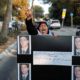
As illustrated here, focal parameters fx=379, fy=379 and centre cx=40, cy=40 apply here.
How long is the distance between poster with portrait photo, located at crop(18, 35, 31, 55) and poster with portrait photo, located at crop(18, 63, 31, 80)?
0.21 metres

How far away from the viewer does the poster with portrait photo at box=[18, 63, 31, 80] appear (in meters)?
6.66

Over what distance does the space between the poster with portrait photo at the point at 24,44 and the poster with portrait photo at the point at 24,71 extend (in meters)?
0.21

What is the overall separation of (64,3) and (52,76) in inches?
3085

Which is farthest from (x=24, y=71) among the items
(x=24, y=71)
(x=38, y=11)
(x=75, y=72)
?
(x=38, y=11)

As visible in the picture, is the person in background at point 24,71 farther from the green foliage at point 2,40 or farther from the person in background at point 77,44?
the green foliage at point 2,40

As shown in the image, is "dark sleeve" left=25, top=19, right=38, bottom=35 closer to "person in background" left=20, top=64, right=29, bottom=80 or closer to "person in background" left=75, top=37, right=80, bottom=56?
"person in background" left=20, top=64, right=29, bottom=80

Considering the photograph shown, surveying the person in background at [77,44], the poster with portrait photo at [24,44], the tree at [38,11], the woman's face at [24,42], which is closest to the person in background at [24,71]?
the poster with portrait photo at [24,44]

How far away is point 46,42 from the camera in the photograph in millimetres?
6602

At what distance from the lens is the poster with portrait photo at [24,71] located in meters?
6.66

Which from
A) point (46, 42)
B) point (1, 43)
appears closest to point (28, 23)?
point (46, 42)

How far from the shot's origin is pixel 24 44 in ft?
21.9

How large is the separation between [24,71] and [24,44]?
48 centimetres

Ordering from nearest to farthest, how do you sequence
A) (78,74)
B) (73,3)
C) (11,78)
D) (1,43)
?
(78,74), (11,78), (1,43), (73,3)

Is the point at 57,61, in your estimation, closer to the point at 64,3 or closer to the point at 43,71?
the point at 43,71
